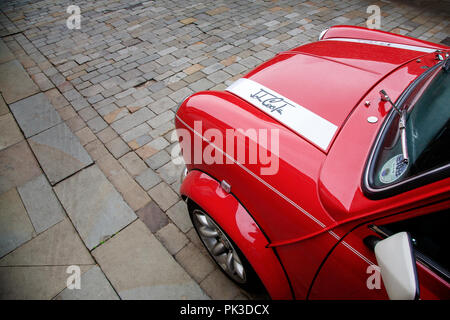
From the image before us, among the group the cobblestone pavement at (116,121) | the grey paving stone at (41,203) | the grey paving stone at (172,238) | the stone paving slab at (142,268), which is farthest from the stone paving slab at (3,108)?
the grey paving stone at (172,238)

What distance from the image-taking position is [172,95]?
4059 millimetres

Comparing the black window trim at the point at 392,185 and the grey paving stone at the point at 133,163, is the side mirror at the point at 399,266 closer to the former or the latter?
the black window trim at the point at 392,185

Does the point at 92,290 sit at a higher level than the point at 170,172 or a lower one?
lower

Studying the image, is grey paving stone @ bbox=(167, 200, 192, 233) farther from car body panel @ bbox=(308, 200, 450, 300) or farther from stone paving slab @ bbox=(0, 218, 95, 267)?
car body panel @ bbox=(308, 200, 450, 300)

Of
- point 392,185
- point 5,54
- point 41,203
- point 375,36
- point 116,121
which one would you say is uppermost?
point 375,36

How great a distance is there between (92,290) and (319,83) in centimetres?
244

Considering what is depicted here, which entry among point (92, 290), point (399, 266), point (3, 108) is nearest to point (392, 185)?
point (399, 266)

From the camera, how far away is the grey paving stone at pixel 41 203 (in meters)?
2.72

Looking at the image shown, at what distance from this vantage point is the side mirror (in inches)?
36.4

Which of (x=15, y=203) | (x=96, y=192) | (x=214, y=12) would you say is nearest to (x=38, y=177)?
(x=15, y=203)

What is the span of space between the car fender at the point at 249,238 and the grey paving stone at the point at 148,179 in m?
1.34

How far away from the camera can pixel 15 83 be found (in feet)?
14.5
